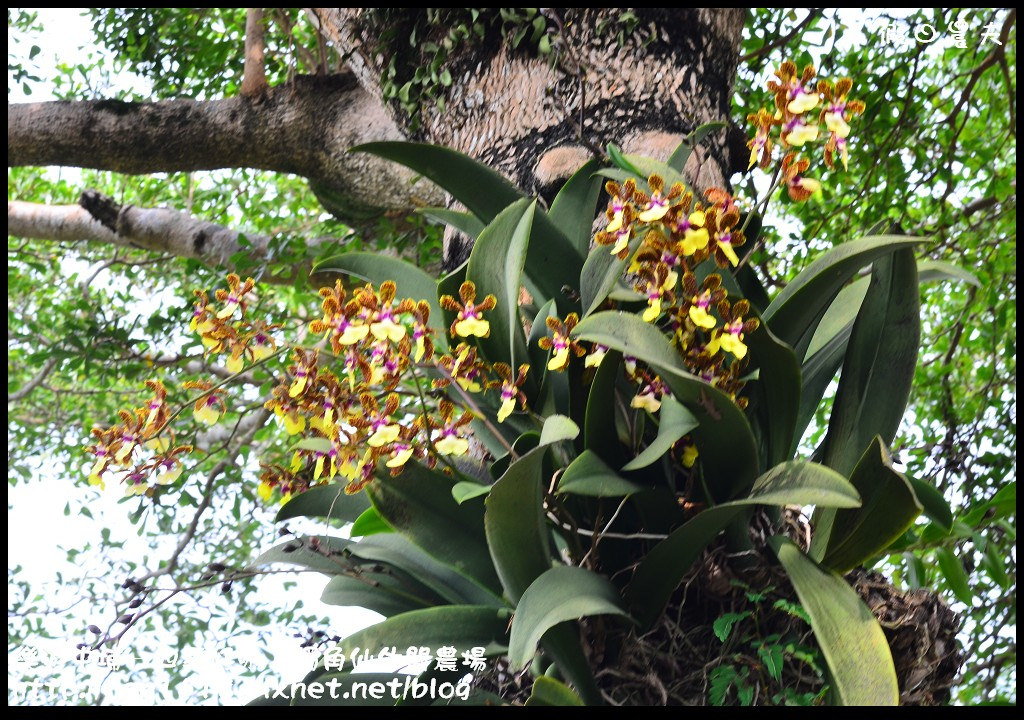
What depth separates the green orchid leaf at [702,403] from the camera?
842mm

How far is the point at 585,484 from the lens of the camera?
89cm

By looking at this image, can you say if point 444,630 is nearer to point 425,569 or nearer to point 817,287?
point 425,569

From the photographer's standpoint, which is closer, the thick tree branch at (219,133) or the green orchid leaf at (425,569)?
the green orchid leaf at (425,569)

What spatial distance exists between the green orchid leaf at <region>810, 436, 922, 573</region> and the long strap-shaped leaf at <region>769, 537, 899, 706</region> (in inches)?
2.3

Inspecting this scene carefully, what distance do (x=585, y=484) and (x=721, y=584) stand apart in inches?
8.3

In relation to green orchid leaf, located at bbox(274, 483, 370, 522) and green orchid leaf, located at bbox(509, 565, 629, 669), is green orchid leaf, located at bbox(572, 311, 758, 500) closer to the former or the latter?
green orchid leaf, located at bbox(509, 565, 629, 669)

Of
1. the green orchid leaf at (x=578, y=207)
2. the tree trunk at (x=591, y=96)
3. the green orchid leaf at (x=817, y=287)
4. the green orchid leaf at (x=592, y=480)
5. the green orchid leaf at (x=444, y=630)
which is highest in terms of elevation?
the tree trunk at (x=591, y=96)

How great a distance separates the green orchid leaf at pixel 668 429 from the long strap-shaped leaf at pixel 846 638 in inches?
6.5

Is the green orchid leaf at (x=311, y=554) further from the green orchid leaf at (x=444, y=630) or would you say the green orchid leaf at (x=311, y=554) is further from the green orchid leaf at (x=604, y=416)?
the green orchid leaf at (x=604, y=416)

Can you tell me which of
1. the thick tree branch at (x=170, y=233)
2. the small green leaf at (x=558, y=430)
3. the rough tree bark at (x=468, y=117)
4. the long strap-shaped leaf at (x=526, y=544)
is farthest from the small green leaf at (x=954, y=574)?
the thick tree branch at (x=170, y=233)

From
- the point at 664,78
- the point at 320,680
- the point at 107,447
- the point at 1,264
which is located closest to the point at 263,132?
the point at 1,264

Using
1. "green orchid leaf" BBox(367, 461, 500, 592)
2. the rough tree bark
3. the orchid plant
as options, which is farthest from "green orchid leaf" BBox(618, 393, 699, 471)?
the rough tree bark
